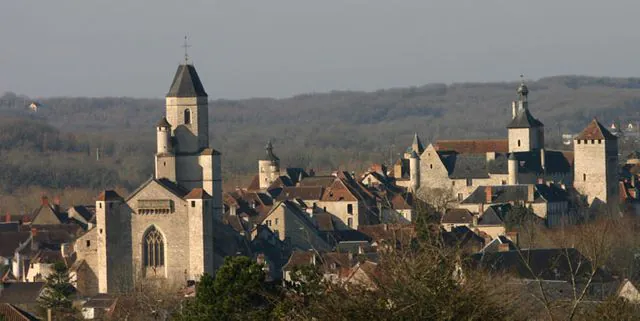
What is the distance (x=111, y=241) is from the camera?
194ft

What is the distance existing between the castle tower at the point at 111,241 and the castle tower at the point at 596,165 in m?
31.3

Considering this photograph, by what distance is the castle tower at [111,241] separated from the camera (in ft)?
191

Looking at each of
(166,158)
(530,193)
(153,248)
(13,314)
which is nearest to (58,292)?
(13,314)

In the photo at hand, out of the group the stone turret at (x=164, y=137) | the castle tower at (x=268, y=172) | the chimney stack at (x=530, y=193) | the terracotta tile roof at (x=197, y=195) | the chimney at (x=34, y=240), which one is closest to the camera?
the terracotta tile roof at (x=197, y=195)

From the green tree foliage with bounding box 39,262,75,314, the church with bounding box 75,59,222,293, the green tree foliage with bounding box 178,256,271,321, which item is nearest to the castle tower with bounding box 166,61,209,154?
the church with bounding box 75,59,222,293

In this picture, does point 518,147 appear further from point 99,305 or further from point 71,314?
point 71,314

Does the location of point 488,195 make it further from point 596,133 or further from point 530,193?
point 596,133

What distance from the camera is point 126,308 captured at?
139 feet

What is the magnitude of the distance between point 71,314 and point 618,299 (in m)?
20.0

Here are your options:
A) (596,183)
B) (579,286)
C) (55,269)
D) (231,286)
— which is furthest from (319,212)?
(231,286)

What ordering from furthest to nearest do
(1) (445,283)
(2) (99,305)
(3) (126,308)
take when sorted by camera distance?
(2) (99,305), (3) (126,308), (1) (445,283)

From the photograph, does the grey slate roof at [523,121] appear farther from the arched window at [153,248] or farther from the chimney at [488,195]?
the arched window at [153,248]

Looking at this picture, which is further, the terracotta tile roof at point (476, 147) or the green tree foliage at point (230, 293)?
the terracotta tile roof at point (476, 147)

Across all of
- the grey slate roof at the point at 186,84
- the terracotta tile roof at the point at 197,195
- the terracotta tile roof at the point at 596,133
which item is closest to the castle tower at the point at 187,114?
the grey slate roof at the point at 186,84
